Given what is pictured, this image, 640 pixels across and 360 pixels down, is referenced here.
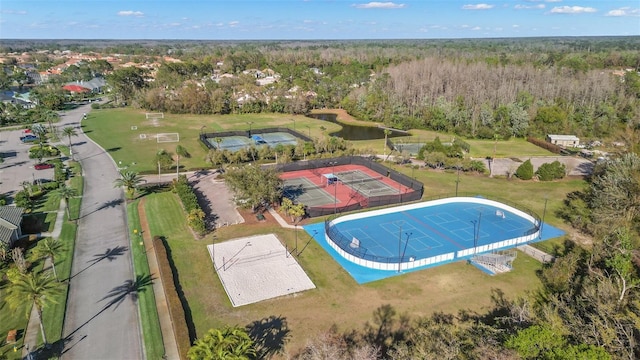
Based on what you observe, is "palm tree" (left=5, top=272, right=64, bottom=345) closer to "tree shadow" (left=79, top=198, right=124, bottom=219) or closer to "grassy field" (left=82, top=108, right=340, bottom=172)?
"tree shadow" (left=79, top=198, right=124, bottom=219)

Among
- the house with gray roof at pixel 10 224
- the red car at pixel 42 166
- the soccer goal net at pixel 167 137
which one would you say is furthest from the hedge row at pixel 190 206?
the soccer goal net at pixel 167 137

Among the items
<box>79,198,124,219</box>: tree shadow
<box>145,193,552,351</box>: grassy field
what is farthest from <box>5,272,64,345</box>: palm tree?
<box>79,198,124,219</box>: tree shadow

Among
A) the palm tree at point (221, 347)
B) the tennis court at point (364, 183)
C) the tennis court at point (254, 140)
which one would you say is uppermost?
the palm tree at point (221, 347)

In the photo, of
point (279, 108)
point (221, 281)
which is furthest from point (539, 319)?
point (279, 108)

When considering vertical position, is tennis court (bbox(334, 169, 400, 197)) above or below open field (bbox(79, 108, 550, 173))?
below

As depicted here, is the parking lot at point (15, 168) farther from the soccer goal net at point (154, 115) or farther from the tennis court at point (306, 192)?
the tennis court at point (306, 192)
